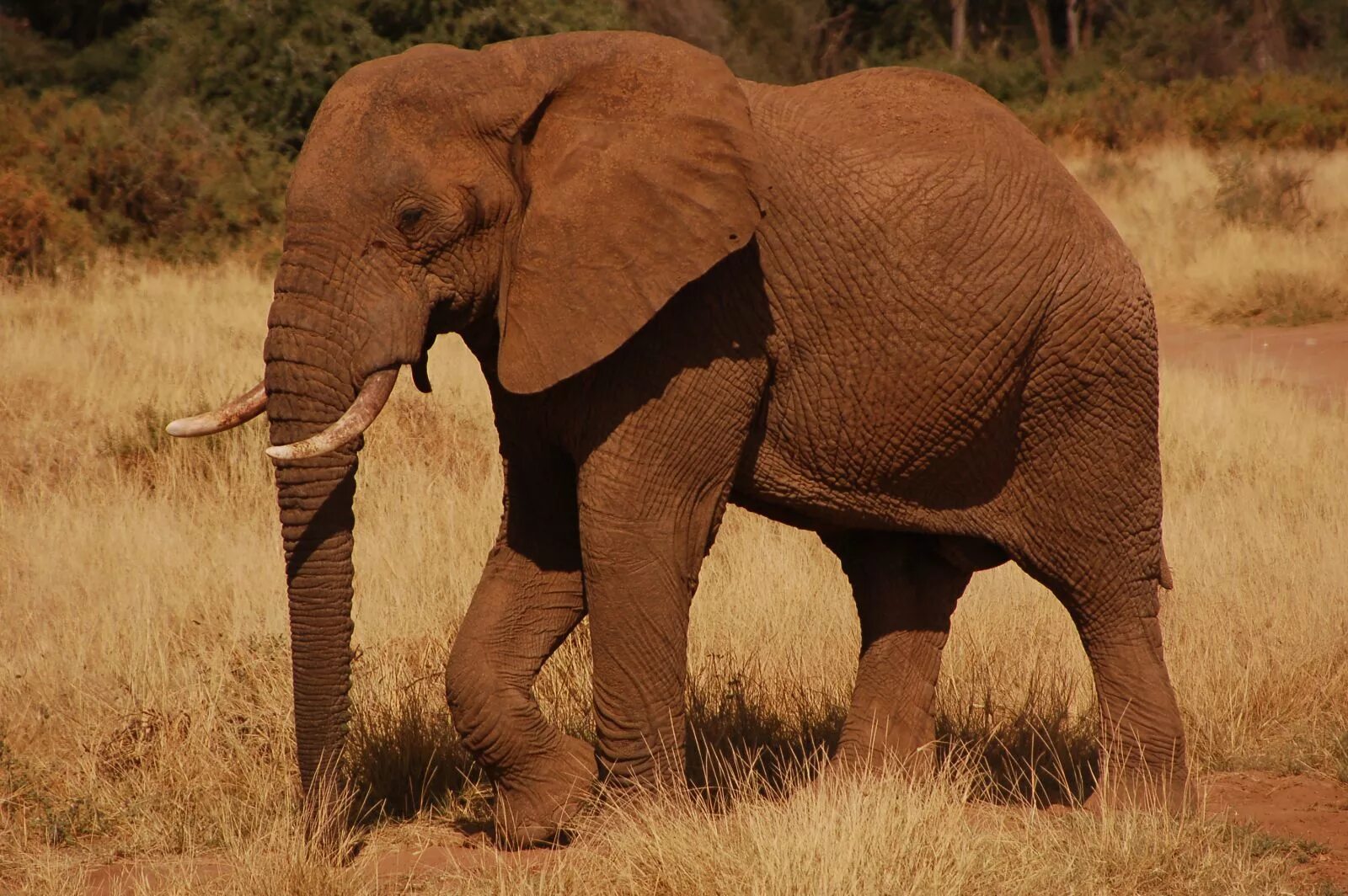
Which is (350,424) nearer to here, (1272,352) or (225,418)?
(225,418)

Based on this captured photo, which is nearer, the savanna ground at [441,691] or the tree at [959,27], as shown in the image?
the savanna ground at [441,691]

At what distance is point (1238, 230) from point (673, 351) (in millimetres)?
14663

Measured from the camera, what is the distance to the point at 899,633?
5.55 m

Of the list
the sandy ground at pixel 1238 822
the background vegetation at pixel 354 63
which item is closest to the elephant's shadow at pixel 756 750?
the sandy ground at pixel 1238 822

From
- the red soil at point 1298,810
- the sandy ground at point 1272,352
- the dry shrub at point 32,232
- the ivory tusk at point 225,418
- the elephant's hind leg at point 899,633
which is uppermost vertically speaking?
the ivory tusk at point 225,418

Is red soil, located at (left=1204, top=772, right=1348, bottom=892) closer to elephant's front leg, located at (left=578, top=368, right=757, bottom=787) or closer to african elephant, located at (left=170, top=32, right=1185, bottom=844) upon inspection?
african elephant, located at (left=170, top=32, right=1185, bottom=844)

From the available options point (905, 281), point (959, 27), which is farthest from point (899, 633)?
point (959, 27)

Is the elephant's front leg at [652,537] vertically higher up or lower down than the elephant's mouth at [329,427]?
lower down

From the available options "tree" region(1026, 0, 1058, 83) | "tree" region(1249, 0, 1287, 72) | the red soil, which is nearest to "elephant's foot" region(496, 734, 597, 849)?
the red soil

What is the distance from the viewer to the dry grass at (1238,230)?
15828mm

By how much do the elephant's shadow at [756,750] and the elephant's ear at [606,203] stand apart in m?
1.43

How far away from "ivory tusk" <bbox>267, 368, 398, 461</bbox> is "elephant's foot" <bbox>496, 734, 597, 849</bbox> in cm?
138

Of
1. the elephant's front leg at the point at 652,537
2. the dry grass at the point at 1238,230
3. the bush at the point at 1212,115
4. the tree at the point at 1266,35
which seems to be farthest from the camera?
the tree at the point at 1266,35

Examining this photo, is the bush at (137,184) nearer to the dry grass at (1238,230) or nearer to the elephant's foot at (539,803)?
the dry grass at (1238,230)
